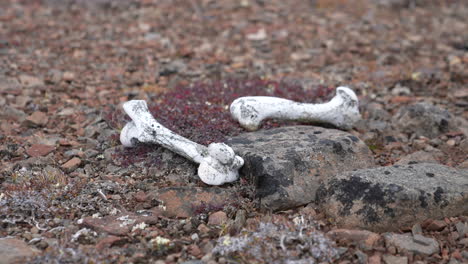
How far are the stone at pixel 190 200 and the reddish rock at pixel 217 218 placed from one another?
10 centimetres

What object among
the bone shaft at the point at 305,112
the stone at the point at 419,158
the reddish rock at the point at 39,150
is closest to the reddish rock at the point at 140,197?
the reddish rock at the point at 39,150

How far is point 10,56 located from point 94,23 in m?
2.27

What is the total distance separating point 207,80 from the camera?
8.99 meters

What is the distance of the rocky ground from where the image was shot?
4.84m

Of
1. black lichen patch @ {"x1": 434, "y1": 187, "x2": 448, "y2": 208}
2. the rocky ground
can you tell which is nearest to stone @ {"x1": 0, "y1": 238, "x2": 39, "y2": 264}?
the rocky ground

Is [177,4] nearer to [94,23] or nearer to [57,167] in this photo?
[94,23]

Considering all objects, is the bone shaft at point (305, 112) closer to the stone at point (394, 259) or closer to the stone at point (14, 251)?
the stone at point (394, 259)

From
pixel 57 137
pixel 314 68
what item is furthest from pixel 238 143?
pixel 314 68

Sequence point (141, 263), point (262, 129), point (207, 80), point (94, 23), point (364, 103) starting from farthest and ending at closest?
point (94, 23) < point (207, 80) < point (364, 103) < point (262, 129) < point (141, 263)

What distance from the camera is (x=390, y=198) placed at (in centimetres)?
500

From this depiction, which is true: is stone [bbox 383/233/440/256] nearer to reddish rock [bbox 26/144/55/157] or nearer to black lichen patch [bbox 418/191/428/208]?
black lichen patch [bbox 418/191/428/208]

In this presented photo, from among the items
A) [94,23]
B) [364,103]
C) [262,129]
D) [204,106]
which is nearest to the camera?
[262,129]

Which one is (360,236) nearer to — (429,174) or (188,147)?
(429,174)

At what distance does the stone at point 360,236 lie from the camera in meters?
4.79
